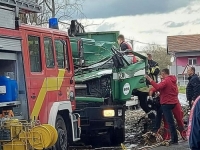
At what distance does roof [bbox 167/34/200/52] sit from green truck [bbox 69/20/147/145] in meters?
43.9

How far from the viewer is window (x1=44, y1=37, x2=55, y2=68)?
9070mm

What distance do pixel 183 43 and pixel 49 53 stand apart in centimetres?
4973

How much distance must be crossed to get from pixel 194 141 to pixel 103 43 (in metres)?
10.2

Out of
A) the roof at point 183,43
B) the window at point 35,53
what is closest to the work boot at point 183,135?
the window at point 35,53

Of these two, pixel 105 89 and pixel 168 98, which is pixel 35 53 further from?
pixel 168 98

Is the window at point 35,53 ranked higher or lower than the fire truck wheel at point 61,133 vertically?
higher

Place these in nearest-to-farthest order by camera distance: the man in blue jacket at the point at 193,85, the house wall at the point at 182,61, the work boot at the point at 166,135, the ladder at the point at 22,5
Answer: the ladder at the point at 22,5 < the work boot at the point at 166,135 < the man in blue jacket at the point at 193,85 < the house wall at the point at 182,61

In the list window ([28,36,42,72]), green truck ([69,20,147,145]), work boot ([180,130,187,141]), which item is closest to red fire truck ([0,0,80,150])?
window ([28,36,42,72])

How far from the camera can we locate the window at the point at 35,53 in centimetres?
845

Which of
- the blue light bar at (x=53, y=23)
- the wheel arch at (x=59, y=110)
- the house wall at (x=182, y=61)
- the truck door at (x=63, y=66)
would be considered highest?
the house wall at (x=182, y=61)

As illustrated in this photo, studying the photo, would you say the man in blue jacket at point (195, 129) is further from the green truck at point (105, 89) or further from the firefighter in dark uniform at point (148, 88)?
the firefighter in dark uniform at point (148, 88)

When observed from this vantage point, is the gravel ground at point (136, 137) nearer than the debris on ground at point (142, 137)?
Yes

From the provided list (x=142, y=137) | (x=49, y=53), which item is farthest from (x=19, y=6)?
(x=142, y=137)

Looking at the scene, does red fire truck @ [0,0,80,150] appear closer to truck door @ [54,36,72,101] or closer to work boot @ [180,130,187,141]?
truck door @ [54,36,72,101]
